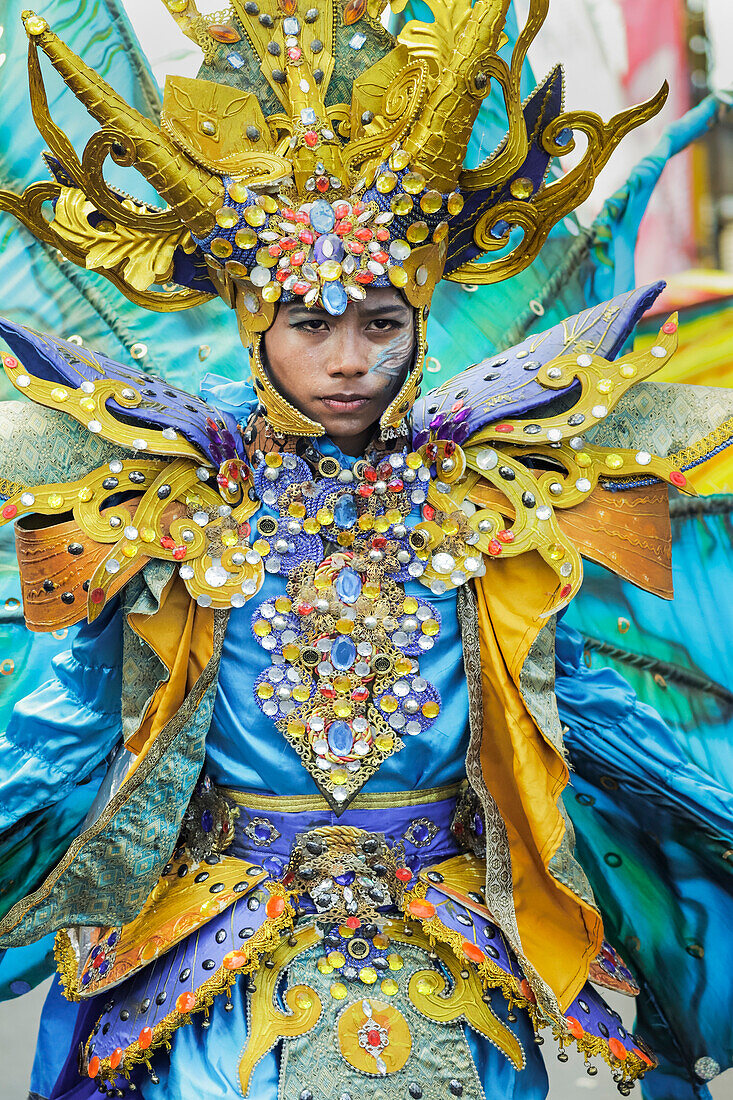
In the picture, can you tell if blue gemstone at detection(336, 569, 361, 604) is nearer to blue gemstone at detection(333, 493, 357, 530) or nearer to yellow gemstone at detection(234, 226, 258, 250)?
blue gemstone at detection(333, 493, 357, 530)

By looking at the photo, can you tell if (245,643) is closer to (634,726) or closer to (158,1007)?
(158,1007)

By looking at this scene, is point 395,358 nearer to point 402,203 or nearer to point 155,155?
point 402,203

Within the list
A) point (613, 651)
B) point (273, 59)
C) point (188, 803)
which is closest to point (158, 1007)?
point (188, 803)

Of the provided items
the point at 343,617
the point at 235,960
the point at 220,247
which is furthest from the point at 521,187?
the point at 235,960

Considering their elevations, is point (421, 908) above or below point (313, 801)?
below

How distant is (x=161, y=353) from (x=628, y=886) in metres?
1.53

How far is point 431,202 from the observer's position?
6.92 feet

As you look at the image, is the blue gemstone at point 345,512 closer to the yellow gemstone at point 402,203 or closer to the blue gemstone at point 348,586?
the blue gemstone at point 348,586

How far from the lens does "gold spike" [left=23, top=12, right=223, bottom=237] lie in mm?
2031

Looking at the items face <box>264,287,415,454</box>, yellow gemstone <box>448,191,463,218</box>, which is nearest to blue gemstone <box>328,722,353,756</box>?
face <box>264,287,415,454</box>

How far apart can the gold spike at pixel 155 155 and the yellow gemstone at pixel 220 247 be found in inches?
0.8

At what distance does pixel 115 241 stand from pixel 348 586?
0.70m

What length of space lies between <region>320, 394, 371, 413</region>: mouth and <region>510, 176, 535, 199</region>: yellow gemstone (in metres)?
0.46

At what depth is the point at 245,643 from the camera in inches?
88.6
